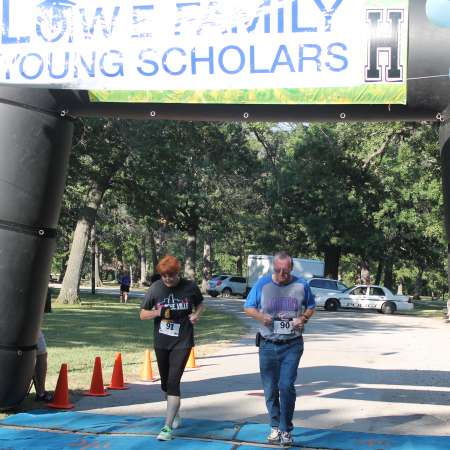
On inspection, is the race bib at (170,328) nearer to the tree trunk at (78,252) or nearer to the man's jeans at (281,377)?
the man's jeans at (281,377)

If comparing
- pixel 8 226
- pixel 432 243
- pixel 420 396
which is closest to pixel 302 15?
pixel 8 226

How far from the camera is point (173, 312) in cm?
711

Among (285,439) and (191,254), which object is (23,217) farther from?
(191,254)

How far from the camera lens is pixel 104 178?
31.9m

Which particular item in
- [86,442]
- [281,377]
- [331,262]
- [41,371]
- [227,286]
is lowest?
[86,442]

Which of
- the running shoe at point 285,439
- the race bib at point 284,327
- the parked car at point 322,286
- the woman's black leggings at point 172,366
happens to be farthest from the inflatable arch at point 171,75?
the parked car at point 322,286

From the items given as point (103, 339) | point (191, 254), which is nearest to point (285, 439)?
point (103, 339)

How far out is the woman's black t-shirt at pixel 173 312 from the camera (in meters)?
7.10

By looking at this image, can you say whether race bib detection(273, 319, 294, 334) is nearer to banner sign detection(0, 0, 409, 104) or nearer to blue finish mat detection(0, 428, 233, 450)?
blue finish mat detection(0, 428, 233, 450)

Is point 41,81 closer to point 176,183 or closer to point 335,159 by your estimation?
point 176,183

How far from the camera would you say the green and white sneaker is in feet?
22.5

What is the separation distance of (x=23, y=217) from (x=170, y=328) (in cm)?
212

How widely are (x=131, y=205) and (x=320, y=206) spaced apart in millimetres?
13705

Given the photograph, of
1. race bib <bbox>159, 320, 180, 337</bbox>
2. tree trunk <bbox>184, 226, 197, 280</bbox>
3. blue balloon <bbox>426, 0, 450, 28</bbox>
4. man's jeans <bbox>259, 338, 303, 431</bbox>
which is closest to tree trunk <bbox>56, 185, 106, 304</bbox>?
tree trunk <bbox>184, 226, 197, 280</bbox>
